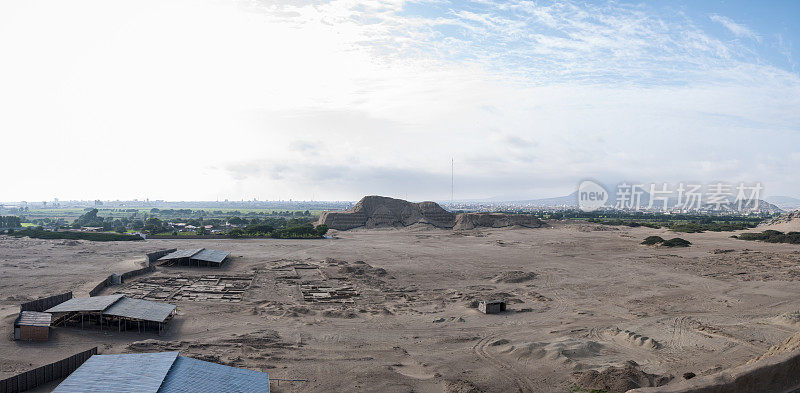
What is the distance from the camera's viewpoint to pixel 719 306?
26031mm

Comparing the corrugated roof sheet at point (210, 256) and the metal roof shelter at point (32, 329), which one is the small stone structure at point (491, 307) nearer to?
the metal roof shelter at point (32, 329)

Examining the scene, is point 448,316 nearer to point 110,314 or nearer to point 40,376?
point 110,314

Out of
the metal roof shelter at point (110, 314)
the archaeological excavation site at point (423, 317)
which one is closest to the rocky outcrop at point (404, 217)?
the archaeological excavation site at point (423, 317)

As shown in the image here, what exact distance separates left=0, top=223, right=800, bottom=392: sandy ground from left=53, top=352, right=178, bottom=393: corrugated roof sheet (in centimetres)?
356

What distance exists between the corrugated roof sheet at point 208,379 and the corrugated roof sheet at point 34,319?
9.37 meters

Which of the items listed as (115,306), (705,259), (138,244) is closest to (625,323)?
(115,306)

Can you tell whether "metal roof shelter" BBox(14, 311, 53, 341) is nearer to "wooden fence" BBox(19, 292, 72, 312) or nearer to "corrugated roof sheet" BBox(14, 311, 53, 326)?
"corrugated roof sheet" BBox(14, 311, 53, 326)

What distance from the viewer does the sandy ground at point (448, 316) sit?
16.5 metres

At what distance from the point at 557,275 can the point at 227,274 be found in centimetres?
2665

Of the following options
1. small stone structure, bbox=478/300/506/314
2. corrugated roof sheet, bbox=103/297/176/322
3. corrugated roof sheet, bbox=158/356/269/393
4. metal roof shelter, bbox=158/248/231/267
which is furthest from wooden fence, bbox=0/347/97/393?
metal roof shelter, bbox=158/248/231/267

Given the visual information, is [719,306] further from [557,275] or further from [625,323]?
[557,275]

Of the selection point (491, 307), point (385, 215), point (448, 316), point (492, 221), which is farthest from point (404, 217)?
point (448, 316)

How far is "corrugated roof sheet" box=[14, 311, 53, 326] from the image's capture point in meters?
18.0

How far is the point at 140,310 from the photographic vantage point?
20375 millimetres
